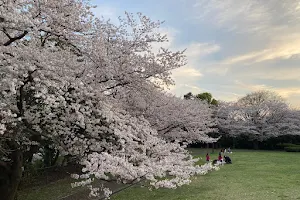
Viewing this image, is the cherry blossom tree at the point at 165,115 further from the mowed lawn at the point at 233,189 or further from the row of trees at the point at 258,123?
the row of trees at the point at 258,123

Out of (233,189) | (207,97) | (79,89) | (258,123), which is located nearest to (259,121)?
(258,123)

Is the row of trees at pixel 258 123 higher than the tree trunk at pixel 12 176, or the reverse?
the row of trees at pixel 258 123

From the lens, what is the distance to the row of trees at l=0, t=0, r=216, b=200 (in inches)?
285

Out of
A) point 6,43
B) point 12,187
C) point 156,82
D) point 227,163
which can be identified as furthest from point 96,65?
point 227,163

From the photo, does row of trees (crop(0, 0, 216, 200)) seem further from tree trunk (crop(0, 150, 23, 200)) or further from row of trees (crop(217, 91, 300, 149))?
row of trees (crop(217, 91, 300, 149))

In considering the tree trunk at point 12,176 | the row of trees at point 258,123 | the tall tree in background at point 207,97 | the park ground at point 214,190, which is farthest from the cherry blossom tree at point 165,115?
the tall tree in background at point 207,97

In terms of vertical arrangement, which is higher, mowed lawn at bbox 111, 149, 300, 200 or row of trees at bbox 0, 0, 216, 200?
row of trees at bbox 0, 0, 216, 200

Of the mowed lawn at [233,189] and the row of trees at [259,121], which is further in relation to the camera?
the row of trees at [259,121]

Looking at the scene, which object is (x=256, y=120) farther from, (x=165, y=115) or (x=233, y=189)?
(x=233, y=189)

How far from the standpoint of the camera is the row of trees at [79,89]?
723 cm

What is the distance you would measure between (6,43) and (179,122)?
1244cm

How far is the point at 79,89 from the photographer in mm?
8367

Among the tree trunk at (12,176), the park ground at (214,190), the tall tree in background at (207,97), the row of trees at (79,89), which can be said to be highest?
the tall tree in background at (207,97)

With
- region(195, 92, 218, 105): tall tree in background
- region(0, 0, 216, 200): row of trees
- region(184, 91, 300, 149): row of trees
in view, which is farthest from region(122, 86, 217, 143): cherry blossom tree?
region(195, 92, 218, 105): tall tree in background
